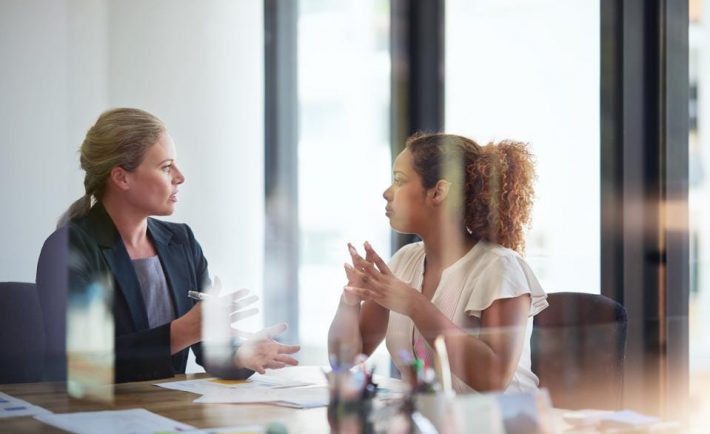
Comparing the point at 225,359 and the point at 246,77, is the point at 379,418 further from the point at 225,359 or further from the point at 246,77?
the point at 246,77

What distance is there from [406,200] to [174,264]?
0.70m

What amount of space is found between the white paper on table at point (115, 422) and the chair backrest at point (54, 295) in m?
0.62

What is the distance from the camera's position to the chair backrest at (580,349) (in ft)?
6.82

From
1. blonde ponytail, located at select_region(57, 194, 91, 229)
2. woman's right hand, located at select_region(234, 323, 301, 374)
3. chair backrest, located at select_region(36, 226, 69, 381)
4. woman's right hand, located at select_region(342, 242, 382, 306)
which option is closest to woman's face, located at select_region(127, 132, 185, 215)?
blonde ponytail, located at select_region(57, 194, 91, 229)

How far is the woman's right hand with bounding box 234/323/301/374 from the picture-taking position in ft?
7.07

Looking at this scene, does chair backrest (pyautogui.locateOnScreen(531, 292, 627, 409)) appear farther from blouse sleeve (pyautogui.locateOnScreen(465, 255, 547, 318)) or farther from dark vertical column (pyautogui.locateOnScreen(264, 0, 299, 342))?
dark vertical column (pyautogui.locateOnScreen(264, 0, 299, 342))

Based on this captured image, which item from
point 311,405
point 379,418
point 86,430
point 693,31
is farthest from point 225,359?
point 693,31

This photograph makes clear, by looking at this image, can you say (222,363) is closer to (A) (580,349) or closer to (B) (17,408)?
(B) (17,408)

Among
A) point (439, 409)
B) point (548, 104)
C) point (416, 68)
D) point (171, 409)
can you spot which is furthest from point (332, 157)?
point (439, 409)

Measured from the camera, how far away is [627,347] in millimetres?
2750

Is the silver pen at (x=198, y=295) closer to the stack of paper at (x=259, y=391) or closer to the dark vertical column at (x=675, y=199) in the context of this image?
the stack of paper at (x=259, y=391)

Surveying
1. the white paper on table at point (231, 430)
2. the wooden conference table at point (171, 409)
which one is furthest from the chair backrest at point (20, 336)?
the white paper on table at point (231, 430)

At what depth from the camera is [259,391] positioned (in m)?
1.98

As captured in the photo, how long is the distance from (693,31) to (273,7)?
6.27 ft
